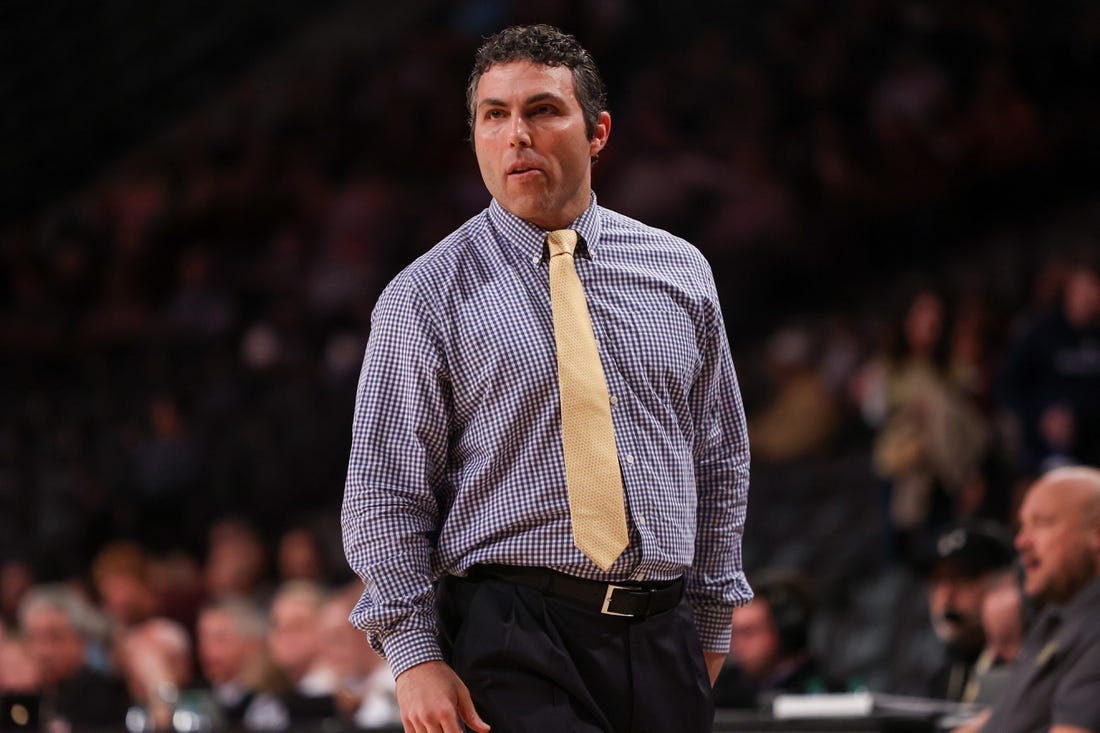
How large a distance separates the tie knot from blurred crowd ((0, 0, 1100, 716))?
4.29m

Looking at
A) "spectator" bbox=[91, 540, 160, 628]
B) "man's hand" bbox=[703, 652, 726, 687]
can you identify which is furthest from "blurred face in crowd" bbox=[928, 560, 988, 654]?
"spectator" bbox=[91, 540, 160, 628]

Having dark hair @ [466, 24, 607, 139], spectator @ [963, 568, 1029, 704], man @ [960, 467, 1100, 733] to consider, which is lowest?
spectator @ [963, 568, 1029, 704]

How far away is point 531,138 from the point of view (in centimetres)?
254

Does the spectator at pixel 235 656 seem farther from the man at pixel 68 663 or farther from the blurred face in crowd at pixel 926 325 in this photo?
the blurred face in crowd at pixel 926 325

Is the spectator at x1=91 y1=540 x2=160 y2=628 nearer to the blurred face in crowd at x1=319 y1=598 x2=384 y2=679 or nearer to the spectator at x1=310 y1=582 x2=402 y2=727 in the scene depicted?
the spectator at x1=310 y1=582 x2=402 y2=727

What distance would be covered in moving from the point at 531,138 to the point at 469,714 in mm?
834

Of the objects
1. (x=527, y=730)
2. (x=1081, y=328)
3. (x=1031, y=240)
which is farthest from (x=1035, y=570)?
(x=1031, y=240)

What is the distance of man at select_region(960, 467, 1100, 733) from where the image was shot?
3.42 m

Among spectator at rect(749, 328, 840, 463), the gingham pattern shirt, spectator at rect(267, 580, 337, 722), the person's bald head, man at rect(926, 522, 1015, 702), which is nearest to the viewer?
the gingham pattern shirt

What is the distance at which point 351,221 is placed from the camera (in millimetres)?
10617

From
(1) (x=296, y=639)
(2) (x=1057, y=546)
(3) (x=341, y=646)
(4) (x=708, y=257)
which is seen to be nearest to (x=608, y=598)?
(2) (x=1057, y=546)

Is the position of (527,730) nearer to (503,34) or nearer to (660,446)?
(660,446)

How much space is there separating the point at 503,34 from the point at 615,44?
861cm

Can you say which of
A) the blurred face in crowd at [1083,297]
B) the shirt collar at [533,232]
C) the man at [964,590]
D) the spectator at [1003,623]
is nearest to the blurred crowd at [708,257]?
the blurred face in crowd at [1083,297]
